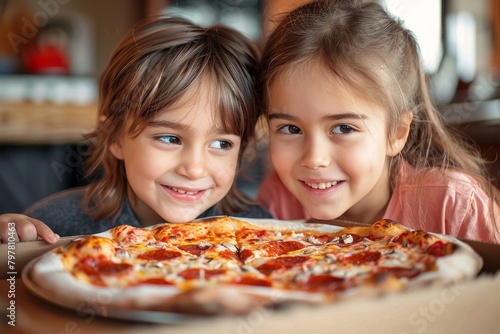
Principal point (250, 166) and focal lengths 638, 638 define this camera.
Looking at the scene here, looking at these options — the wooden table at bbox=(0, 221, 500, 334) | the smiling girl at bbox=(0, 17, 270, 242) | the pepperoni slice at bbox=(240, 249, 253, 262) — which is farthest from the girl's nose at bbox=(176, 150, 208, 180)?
the wooden table at bbox=(0, 221, 500, 334)

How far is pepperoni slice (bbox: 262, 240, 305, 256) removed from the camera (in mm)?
1004

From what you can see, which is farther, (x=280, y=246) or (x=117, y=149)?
(x=117, y=149)

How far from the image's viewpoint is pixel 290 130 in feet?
3.87

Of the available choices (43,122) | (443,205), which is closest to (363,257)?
(443,205)

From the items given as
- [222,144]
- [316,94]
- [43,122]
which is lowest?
[43,122]

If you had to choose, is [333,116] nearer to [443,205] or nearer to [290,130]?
[290,130]

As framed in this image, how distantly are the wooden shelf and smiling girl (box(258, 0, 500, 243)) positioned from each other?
2.06m

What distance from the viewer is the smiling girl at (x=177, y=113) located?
1212 millimetres

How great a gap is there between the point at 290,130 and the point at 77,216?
2.01ft

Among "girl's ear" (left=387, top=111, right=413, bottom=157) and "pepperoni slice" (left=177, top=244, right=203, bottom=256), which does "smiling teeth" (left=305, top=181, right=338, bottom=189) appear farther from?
"pepperoni slice" (left=177, top=244, right=203, bottom=256)

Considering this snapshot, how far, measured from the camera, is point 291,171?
1.19 metres

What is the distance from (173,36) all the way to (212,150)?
0.87 ft

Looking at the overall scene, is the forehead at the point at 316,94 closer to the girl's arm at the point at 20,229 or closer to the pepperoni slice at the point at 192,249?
the pepperoni slice at the point at 192,249

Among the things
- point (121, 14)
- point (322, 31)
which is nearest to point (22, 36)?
point (121, 14)
